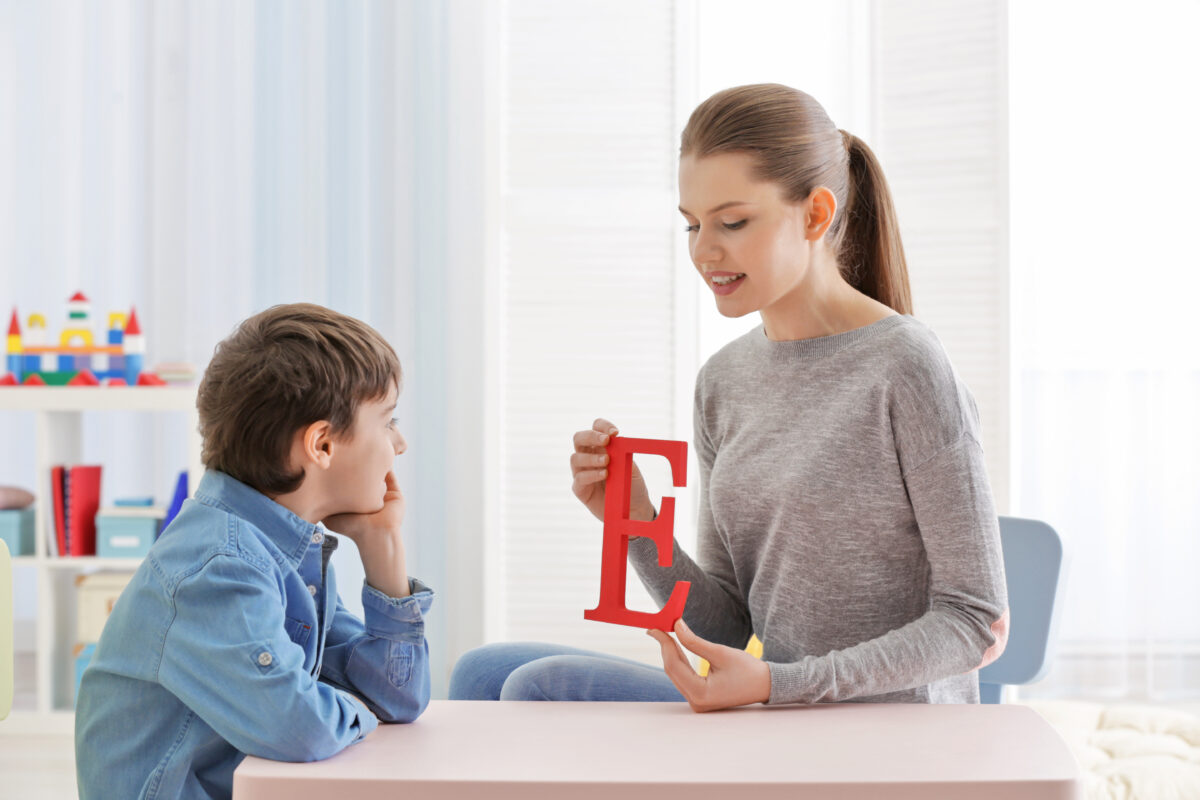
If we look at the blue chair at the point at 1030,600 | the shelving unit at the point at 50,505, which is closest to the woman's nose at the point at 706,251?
the blue chair at the point at 1030,600

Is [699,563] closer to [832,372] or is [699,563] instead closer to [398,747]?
[832,372]

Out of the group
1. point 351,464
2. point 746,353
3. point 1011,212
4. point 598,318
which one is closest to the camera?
point 351,464

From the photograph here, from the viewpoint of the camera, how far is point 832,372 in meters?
1.28

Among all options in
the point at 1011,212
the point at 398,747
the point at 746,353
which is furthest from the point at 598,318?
the point at 398,747

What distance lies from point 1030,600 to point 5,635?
1.45 metres

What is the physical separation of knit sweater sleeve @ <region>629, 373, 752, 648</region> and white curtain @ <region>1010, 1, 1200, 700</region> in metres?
2.38

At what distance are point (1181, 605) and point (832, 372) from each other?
2931mm

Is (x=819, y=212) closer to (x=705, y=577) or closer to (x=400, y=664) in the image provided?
(x=705, y=577)

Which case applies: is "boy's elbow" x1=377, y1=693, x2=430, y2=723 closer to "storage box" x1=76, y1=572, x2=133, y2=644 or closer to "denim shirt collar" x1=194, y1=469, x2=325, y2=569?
"denim shirt collar" x1=194, y1=469, x2=325, y2=569

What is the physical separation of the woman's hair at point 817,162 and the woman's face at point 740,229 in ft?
0.05

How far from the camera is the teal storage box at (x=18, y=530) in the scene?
2906mm

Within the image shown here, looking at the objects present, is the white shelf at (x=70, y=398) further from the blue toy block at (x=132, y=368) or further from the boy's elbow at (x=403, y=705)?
the boy's elbow at (x=403, y=705)

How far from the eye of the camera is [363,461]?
104cm

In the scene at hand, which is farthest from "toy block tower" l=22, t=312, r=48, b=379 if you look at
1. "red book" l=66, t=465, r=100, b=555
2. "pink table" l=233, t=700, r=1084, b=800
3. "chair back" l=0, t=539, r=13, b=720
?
"pink table" l=233, t=700, r=1084, b=800
